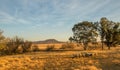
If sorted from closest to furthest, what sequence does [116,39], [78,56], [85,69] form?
[85,69]
[78,56]
[116,39]

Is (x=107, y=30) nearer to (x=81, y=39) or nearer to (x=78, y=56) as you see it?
(x=81, y=39)

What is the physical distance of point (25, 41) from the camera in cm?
6309

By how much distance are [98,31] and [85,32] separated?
390cm

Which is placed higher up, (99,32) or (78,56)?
(99,32)

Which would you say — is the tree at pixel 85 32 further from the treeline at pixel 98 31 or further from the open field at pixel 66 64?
the open field at pixel 66 64

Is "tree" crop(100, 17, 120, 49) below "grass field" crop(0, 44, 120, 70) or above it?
above

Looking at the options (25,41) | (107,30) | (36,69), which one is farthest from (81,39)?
(36,69)

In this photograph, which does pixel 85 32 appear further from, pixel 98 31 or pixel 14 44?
pixel 14 44

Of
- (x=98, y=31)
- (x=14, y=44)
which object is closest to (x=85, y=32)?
(x=98, y=31)

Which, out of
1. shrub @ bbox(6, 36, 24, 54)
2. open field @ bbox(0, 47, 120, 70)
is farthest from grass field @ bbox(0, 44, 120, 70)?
shrub @ bbox(6, 36, 24, 54)

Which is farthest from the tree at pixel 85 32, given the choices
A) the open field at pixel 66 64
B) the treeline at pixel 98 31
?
the open field at pixel 66 64

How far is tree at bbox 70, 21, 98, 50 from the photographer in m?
62.1

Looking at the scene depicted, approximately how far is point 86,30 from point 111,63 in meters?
34.7

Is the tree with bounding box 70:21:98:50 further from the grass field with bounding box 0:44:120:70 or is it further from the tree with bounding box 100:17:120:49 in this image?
the grass field with bounding box 0:44:120:70
